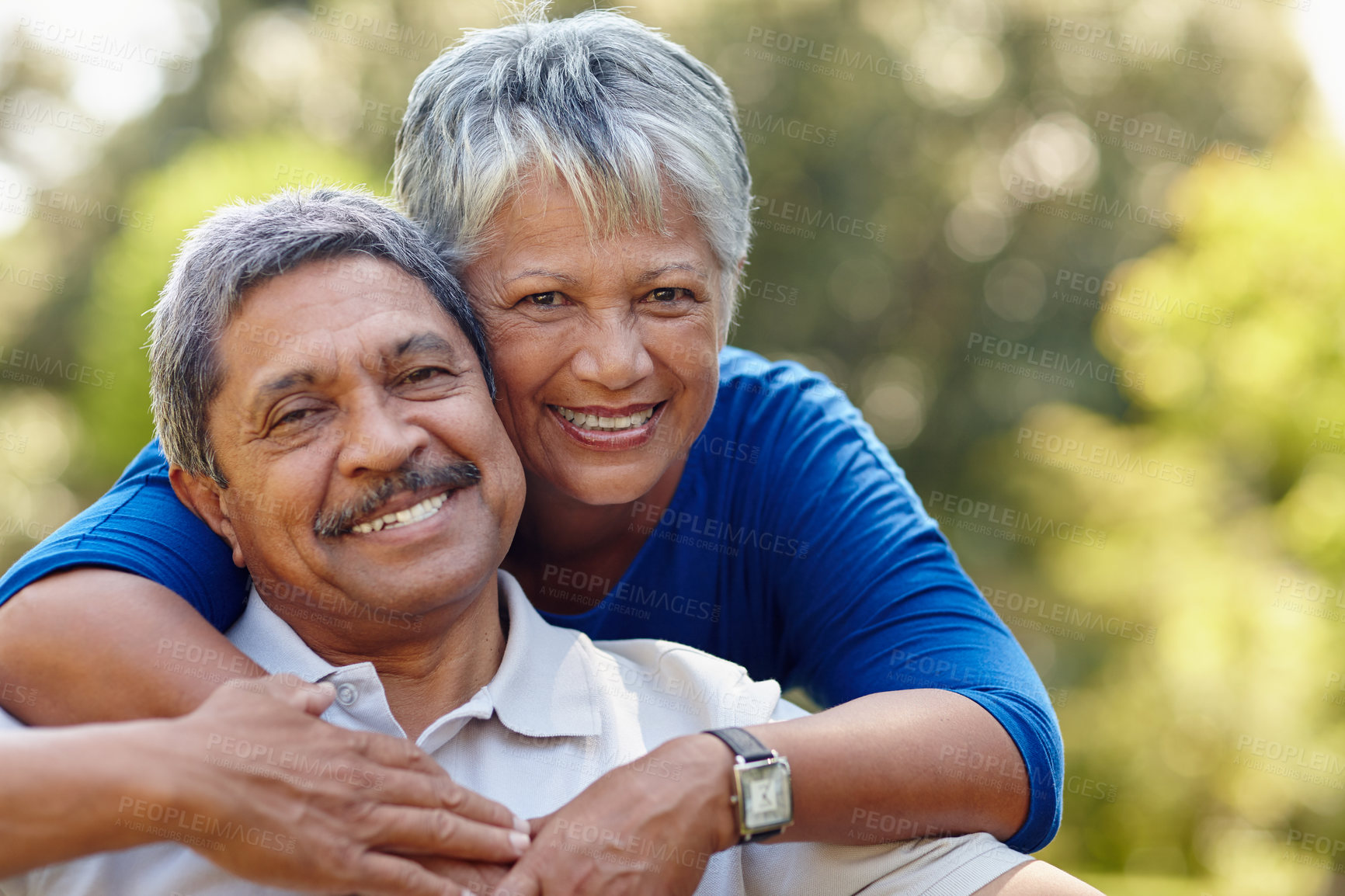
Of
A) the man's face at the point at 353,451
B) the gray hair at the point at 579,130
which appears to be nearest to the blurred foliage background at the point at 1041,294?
the gray hair at the point at 579,130

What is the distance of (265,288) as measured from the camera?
1.98 metres

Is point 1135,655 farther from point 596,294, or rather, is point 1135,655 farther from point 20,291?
point 20,291

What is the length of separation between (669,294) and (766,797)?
1.11 meters

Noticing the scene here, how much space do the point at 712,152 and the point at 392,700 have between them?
4.36 feet

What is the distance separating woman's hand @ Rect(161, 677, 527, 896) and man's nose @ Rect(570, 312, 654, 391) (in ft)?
2.91

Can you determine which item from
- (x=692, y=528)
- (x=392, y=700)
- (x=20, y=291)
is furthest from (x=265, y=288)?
(x=20, y=291)

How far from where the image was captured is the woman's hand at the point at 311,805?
5.02ft

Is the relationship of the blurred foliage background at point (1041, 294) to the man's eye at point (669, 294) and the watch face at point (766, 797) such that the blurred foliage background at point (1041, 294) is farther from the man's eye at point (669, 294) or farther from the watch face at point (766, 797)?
the watch face at point (766, 797)

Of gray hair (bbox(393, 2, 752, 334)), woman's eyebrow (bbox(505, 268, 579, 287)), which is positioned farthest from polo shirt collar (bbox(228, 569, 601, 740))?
gray hair (bbox(393, 2, 752, 334))

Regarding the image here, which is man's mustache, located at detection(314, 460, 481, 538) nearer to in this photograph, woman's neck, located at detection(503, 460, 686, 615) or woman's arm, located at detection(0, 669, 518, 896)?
woman's arm, located at detection(0, 669, 518, 896)

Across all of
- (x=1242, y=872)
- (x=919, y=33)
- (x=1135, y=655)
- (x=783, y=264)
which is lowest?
(x=1242, y=872)

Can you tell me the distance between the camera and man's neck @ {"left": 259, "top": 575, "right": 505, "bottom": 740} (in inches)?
80.5

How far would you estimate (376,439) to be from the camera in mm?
1897

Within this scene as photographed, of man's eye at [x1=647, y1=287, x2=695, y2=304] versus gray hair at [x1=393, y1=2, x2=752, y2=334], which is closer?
gray hair at [x1=393, y1=2, x2=752, y2=334]
